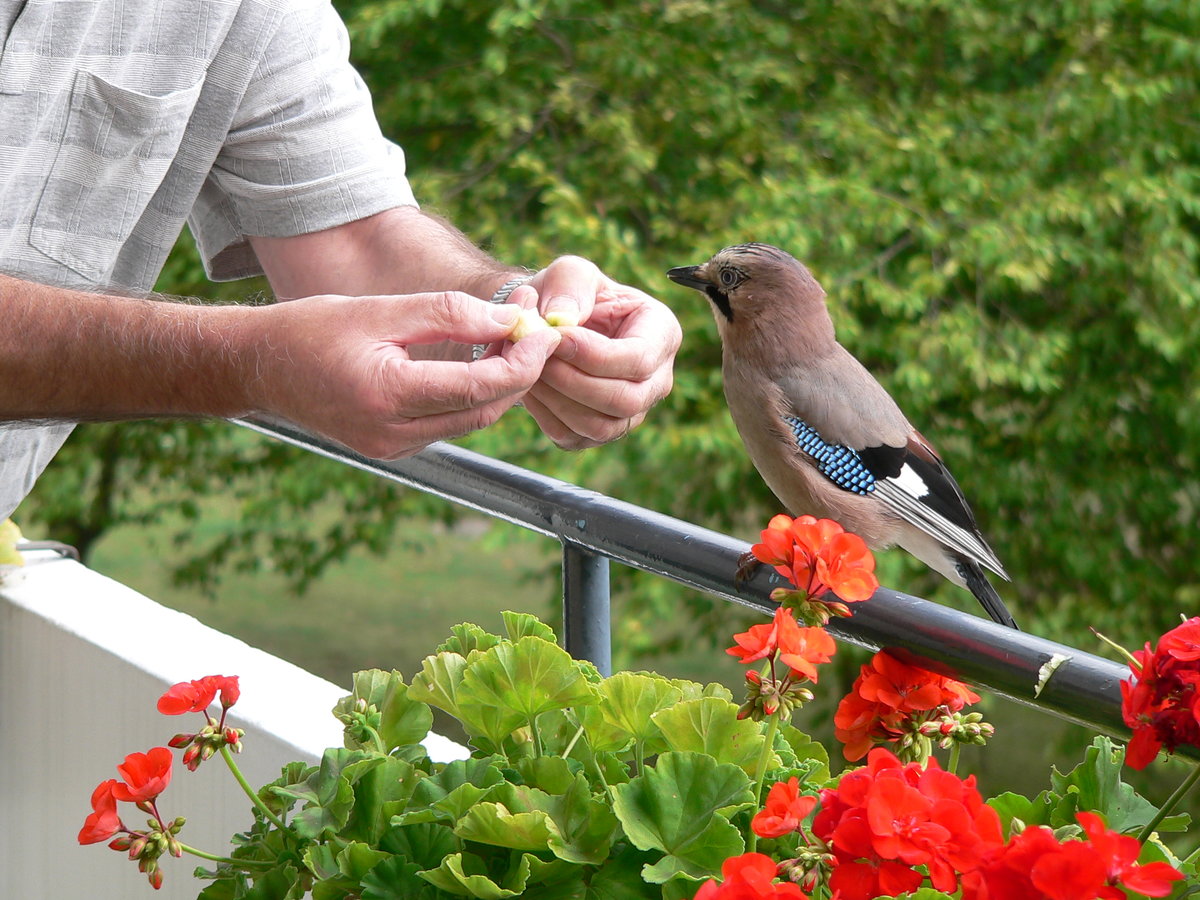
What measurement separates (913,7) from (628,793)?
442 centimetres

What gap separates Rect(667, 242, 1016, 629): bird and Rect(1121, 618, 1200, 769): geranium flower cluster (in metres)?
1.69

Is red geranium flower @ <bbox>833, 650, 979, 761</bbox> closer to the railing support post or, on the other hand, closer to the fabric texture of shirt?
the railing support post

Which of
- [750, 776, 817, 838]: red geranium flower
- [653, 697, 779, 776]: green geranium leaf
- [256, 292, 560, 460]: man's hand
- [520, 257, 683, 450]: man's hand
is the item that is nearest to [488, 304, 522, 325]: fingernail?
[256, 292, 560, 460]: man's hand

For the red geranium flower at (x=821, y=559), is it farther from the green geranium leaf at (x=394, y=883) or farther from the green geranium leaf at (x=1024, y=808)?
the green geranium leaf at (x=394, y=883)

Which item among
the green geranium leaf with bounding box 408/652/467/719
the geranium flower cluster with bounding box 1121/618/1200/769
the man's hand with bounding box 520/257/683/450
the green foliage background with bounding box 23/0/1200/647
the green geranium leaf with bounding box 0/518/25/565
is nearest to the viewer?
the geranium flower cluster with bounding box 1121/618/1200/769

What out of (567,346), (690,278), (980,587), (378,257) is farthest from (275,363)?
(980,587)

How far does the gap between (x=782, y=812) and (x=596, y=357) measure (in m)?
0.69

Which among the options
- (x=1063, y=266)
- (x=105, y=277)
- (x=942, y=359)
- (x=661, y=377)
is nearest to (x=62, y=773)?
(x=105, y=277)

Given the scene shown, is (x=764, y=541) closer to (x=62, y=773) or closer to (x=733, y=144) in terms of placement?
(x=62, y=773)

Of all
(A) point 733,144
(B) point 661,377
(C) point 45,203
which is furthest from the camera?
(A) point 733,144

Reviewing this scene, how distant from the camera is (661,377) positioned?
1490mm

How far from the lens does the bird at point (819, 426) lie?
2.45 m

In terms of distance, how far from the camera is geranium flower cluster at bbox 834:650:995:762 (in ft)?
2.95

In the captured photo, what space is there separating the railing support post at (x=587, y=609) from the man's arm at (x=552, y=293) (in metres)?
0.19
